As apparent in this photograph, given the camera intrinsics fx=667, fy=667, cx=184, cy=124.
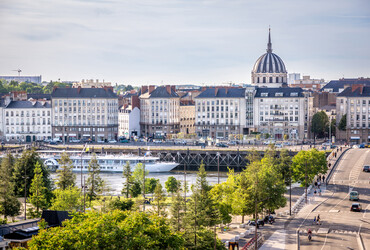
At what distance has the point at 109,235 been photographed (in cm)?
4028

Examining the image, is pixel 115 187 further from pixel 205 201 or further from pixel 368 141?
pixel 368 141

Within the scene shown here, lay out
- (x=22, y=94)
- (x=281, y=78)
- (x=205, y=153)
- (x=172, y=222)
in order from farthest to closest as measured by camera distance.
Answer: (x=281, y=78)
(x=22, y=94)
(x=205, y=153)
(x=172, y=222)

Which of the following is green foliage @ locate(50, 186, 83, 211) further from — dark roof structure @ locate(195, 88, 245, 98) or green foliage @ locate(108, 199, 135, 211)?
dark roof structure @ locate(195, 88, 245, 98)

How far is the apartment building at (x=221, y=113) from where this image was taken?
156000mm

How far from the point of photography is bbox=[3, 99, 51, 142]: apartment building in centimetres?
15188

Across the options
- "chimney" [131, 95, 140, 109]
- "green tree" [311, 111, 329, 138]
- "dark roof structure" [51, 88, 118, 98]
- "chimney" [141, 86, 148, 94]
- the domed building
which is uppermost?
the domed building

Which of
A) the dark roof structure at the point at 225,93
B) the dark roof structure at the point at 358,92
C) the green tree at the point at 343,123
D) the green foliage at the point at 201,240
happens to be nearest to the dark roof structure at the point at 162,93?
the dark roof structure at the point at 225,93

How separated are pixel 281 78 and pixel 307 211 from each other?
119822 millimetres

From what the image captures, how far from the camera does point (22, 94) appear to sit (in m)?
168

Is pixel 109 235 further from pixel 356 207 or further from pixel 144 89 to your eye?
pixel 144 89

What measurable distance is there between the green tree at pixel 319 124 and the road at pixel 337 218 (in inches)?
2288

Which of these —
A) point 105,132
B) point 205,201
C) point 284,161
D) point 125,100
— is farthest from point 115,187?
point 125,100

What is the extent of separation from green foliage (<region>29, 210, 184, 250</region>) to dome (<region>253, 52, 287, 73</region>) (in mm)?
148358

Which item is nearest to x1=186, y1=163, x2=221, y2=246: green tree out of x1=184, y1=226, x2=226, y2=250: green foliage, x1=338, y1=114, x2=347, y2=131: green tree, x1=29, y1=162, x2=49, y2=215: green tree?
x1=184, y1=226, x2=226, y2=250: green foliage
